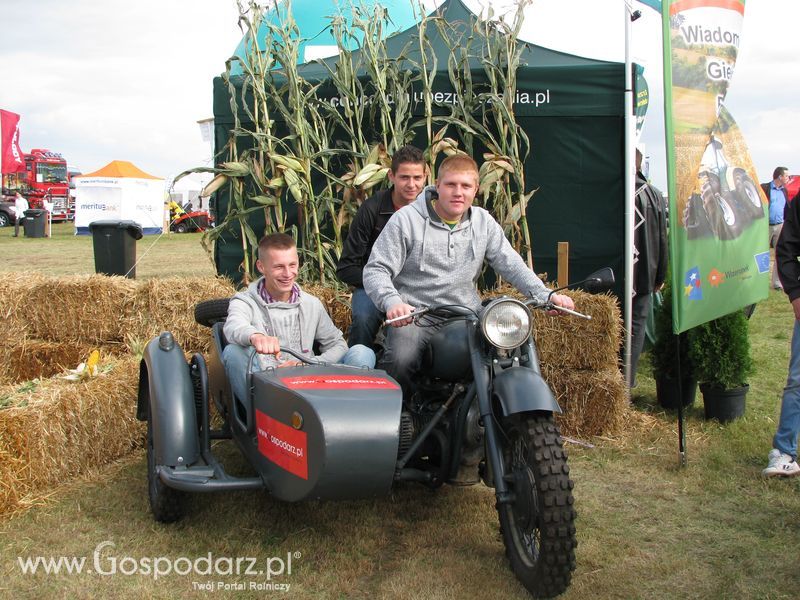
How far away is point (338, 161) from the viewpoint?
6340mm

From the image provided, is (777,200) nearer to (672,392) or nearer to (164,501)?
(672,392)

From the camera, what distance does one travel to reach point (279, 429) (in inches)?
119

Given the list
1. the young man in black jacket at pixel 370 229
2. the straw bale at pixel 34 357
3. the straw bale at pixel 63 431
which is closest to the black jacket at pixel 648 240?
the young man in black jacket at pixel 370 229

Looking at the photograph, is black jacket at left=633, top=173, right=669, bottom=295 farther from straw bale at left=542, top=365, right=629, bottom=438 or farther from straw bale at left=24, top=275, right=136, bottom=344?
straw bale at left=24, top=275, right=136, bottom=344

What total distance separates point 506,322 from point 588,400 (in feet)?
7.06

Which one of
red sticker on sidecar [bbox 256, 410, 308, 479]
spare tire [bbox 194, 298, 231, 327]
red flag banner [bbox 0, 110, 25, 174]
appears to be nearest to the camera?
red sticker on sidecar [bbox 256, 410, 308, 479]

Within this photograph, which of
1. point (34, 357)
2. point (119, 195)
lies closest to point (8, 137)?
point (119, 195)

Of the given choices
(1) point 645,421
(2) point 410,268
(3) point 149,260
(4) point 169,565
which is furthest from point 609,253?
(3) point 149,260

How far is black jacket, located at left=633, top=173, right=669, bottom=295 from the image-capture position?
18.7 ft

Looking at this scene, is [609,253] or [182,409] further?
[609,253]

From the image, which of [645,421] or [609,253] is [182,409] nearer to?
[645,421]

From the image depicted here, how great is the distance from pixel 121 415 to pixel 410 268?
6.20 ft

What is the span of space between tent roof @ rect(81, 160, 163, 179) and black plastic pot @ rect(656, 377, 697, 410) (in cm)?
2056

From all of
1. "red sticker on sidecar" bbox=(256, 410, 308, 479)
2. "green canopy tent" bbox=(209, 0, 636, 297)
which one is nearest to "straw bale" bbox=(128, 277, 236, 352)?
"green canopy tent" bbox=(209, 0, 636, 297)
